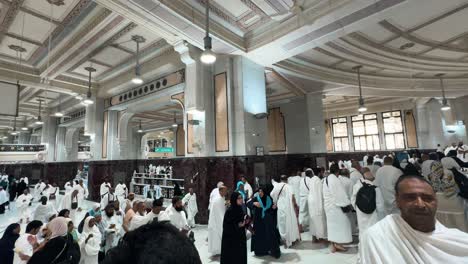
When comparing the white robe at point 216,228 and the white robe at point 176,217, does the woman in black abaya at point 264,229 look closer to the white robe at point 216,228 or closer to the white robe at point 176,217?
the white robe at point 216,228

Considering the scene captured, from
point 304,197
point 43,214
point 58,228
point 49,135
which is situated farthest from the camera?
point 49,135

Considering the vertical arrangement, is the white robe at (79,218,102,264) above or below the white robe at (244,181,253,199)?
below

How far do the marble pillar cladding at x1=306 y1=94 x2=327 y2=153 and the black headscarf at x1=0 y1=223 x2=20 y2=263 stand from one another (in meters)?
9.16

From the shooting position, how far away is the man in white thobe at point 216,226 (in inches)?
168

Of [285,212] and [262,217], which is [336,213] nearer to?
[285,212]

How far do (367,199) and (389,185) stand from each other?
0.93 metres

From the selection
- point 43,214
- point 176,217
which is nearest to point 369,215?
point 176,217

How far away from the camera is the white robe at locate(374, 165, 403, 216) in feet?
13.5

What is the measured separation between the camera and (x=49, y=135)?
1390 centimetres

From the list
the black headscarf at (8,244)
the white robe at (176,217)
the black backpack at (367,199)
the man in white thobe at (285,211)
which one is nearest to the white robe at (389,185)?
the black backpack at (367,199)

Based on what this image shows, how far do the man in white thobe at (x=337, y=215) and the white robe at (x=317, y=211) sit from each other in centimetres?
32

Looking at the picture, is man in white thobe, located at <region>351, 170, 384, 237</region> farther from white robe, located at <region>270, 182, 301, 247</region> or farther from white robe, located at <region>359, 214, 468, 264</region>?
white robe, located at <region>359, 214, 468, 264</region>

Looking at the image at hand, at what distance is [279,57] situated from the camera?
21.7 feet

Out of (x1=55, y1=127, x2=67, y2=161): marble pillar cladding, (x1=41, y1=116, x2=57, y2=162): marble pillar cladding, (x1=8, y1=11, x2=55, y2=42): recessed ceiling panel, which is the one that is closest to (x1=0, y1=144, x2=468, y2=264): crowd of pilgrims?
(x1=8, y1=11, x2=55, y2=42): recessed ceiling panel
